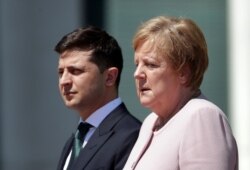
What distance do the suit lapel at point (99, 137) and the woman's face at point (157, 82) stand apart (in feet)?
1.89

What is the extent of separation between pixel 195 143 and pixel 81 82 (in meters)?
0.96

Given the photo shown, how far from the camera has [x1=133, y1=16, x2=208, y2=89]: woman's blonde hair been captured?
10.9ft

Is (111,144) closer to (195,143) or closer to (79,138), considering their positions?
(79,138)

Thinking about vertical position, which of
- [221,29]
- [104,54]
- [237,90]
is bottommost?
[237,90]

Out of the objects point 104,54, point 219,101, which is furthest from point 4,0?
point 104,54

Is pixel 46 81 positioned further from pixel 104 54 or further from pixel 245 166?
pixel 104 54

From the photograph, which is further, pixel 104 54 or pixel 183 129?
pixel 104 54

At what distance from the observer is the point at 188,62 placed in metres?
3.33

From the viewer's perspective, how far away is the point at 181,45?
3320 millimetres

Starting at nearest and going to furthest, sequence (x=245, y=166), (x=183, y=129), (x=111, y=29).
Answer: (x=183, y=129) < (x=245, y=166) < (x=111, y=29)

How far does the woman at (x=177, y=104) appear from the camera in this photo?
316 cm

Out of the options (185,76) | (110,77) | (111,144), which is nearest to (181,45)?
(185,76)

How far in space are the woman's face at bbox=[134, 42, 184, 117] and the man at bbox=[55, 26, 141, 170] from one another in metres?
0.54

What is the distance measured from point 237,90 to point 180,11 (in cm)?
82
